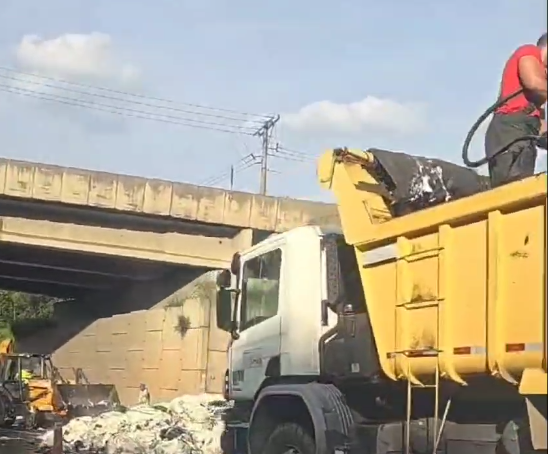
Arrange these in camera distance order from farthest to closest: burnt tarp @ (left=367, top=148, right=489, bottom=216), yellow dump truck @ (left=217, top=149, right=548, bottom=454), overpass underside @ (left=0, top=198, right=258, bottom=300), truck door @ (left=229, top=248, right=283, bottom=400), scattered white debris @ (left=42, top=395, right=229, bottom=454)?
overpass underside @ (left=0, top=198, right=258, bottom=300), scattered white debris @ (left=42, top=395, right=229, bottom=454), truck door @ (left=229, top=248, right=283, bottom=400), burnt tarp @ (left=367, top=148, right=489, bottom=216), yellow dump truck @ (left=217, top=149, right=548, bottom=454)

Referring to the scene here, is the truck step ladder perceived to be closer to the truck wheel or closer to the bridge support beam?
the truck wheel

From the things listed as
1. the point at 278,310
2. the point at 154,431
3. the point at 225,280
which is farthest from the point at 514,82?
the point at 154,431

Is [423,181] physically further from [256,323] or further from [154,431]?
[154,431]

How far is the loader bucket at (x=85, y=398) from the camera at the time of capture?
83.7ft

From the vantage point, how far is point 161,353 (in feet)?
96.9

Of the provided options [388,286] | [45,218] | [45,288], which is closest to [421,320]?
[388,286]

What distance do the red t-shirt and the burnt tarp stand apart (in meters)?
0.67

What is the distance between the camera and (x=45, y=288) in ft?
157

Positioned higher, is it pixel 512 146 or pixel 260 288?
pixel 512 146

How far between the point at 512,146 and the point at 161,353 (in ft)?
76.1

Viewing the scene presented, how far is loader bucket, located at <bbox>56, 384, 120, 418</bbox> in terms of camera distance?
25516 mm

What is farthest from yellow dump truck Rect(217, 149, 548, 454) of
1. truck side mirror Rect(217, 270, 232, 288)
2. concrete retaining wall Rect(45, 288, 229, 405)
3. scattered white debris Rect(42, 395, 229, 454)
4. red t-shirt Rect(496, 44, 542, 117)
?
concrete retaining wall Rect(45, 288, 229, 405)

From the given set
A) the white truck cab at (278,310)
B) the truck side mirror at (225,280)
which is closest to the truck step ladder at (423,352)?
the white truck cab at (278,310)

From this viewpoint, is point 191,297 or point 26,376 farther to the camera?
point 191,297
